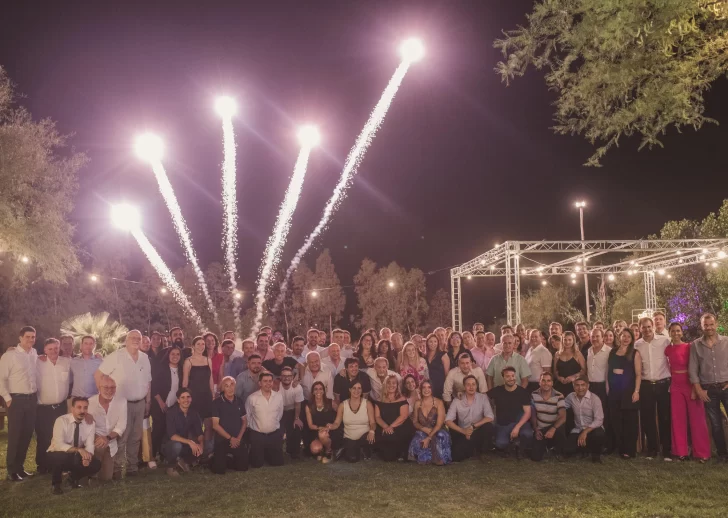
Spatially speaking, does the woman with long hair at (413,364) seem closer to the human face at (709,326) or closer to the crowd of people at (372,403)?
the crowd of people at (372,403)

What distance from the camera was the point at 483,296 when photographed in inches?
2170

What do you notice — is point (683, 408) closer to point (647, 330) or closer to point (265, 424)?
point (647, 330)

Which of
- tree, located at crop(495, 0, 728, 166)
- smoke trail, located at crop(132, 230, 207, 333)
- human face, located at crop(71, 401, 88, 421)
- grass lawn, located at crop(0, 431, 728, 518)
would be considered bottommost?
Answer: grass lawn, located at crop(0, 431, 728, 518)

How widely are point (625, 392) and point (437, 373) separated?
9.10ft

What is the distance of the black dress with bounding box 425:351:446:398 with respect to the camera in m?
9.99

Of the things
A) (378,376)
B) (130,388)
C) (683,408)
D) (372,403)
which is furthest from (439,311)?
(130,388)

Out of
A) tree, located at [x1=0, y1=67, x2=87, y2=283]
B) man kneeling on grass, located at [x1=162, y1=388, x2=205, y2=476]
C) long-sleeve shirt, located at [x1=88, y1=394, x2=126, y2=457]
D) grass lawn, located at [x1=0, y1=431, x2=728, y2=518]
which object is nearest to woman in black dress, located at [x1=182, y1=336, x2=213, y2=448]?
man kneeling on grass, located at [x1=162, y1=388, x2=205, y2=476]

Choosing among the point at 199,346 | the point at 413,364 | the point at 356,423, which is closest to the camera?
the point at 356,423

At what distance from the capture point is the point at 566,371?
31.3ft

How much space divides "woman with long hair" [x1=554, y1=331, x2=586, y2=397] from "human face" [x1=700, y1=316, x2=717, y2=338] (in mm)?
1815

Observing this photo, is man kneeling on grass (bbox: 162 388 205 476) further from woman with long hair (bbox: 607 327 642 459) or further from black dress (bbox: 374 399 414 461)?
woman with long hair (bbox: 607 327 642 459)

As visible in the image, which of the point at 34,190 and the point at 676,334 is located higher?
the point at 34,190

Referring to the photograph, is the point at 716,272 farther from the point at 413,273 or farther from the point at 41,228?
the point at 41,228

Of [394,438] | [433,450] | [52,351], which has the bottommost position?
[433,450]
